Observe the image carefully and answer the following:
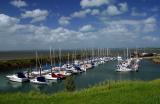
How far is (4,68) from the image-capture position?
100 m

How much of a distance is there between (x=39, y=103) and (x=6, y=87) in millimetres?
47283

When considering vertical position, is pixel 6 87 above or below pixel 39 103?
below

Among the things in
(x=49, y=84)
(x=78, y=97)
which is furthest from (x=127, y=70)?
(x=78, y=97)

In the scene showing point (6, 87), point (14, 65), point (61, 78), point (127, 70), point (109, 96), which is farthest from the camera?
point (14, 65)

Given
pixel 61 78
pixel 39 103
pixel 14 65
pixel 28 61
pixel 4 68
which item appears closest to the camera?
pixel 39 103

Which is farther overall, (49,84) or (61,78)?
(61,78)

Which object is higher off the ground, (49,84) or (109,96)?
(109,96)

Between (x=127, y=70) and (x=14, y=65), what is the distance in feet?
139

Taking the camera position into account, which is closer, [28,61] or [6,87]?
[6,87]

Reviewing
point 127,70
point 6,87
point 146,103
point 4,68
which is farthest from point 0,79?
point 146,103

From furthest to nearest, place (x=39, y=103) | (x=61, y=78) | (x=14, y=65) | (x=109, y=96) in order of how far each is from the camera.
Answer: (x=14, y=65), (x=61, y=78), (x=109, y=96), (x=39, y=103)

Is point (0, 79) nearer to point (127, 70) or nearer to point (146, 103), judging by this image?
point (127, 70)

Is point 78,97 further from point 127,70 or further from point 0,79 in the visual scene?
point 127,70

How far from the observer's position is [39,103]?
1827cm
